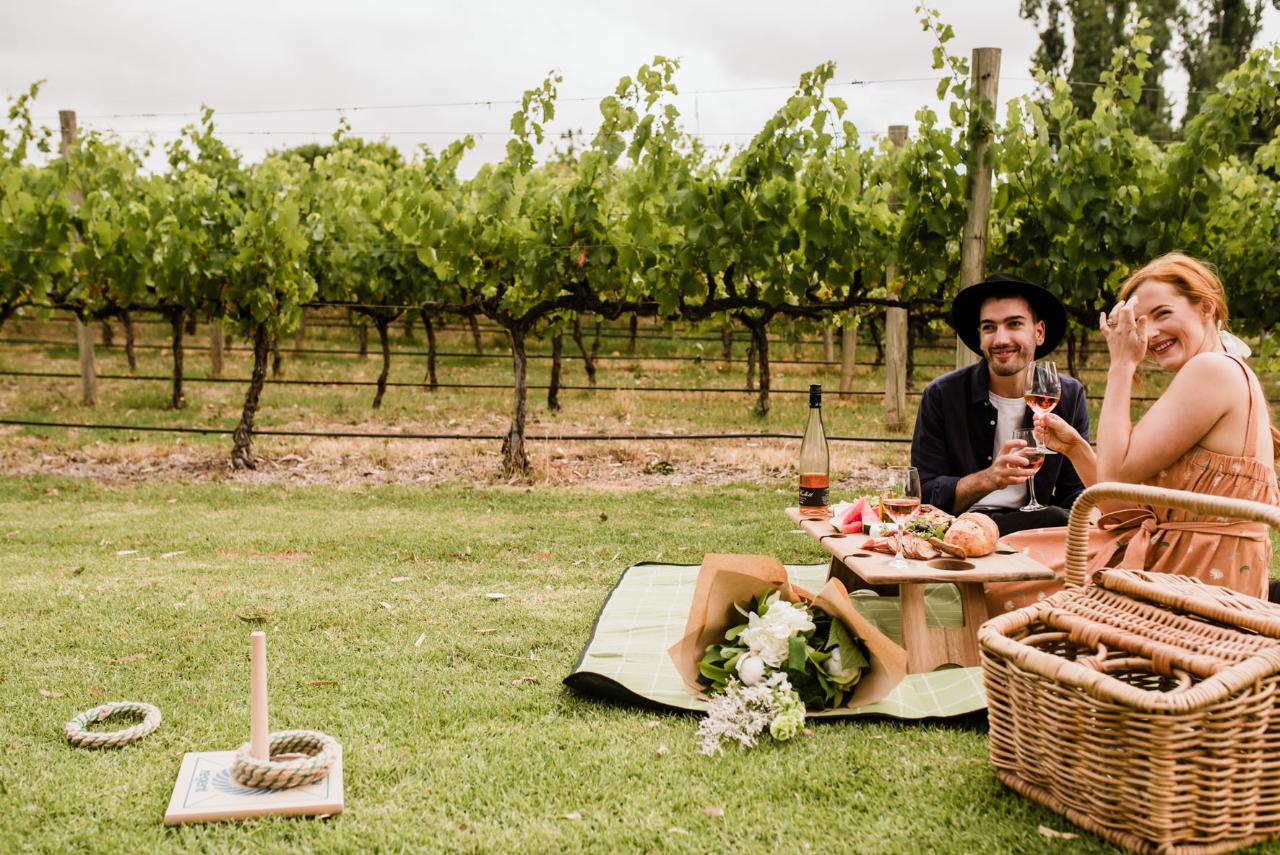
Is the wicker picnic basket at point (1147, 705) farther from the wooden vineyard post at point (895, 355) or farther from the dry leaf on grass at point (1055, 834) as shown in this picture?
the wooden vineyard post at point (895, 355)

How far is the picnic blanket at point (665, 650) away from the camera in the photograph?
304 cm

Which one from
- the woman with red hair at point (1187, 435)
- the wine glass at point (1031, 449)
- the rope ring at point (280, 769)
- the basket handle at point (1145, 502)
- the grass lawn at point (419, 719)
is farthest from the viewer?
the wine glass at point (1031, 449)

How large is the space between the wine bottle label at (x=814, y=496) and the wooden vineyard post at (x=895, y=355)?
17.1 ft

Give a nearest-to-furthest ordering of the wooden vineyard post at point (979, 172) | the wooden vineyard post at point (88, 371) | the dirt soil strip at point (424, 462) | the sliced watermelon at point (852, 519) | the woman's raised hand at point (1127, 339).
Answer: the woman's raised hand at point (1127, 339) → the sliced watermelon at point (852, 519) → the wooden vineyard post at point (979, 172) → the dirt soil strip at point (424, 462) → the wooden vineyard post at point (88, 371)

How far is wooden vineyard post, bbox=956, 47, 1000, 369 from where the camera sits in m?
6.13

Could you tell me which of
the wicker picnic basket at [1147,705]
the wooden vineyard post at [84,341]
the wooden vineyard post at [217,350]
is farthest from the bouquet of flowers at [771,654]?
the wooden vineyard post at [217,350]

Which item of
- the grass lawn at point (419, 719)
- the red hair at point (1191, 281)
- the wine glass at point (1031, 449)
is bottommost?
the grass lawn at point (419, 719)

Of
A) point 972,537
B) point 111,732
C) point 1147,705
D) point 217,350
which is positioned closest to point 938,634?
point 972,537

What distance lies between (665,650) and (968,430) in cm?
141

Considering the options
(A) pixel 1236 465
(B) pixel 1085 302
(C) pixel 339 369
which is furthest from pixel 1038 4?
(A) pixel 1236 465

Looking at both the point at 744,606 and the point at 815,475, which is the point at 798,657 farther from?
the point at 815,475

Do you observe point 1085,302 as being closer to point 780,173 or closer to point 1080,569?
point 780,173

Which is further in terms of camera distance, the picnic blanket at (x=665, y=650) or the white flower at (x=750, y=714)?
the picnic blanket at (x=665, y=650)

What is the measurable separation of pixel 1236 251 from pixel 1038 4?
67.0ft
